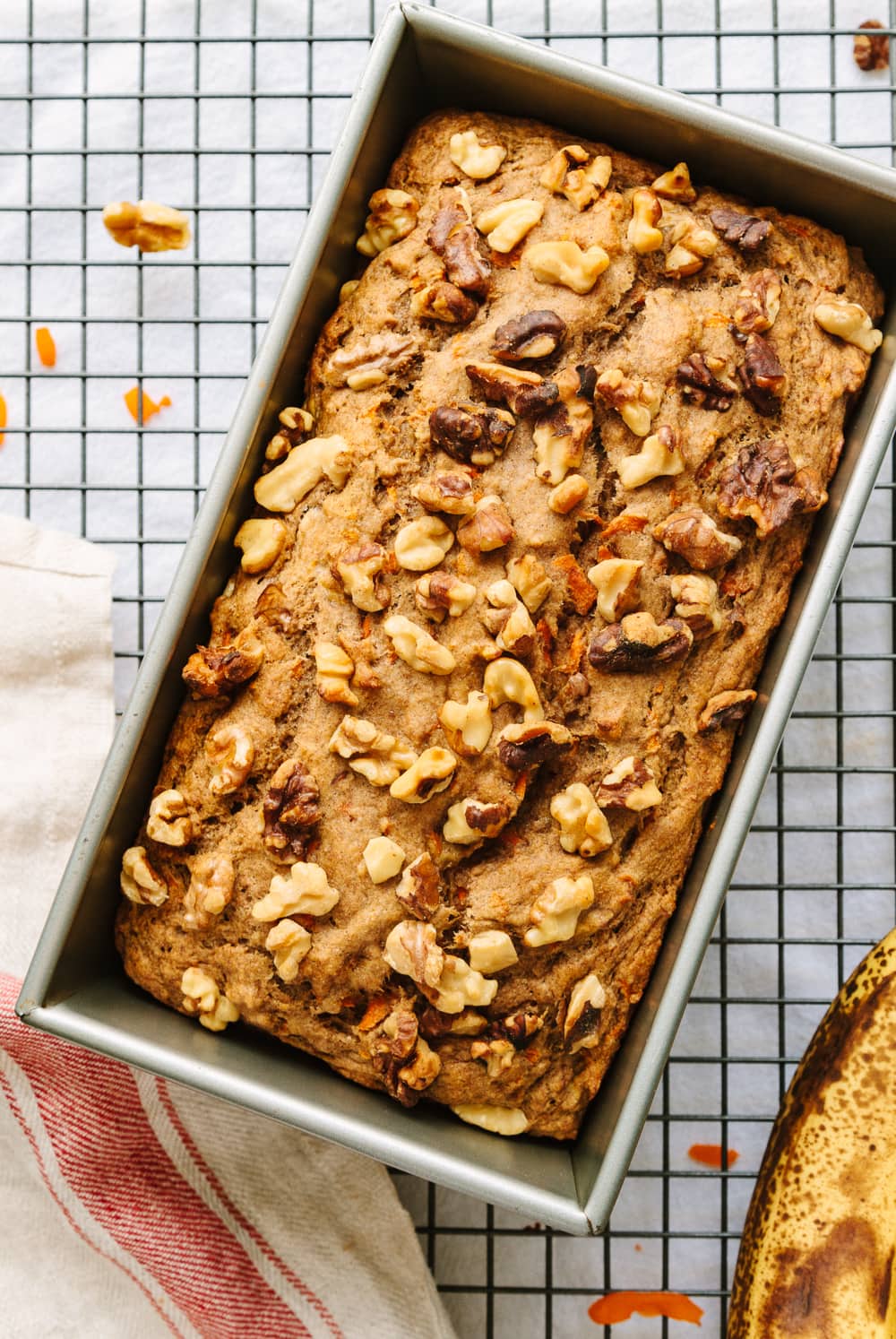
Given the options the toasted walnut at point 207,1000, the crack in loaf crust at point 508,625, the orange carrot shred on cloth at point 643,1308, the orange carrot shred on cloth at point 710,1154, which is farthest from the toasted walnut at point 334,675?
the orange carrot shred on cloth at point 643,1308

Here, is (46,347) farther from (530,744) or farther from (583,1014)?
(583,1014)

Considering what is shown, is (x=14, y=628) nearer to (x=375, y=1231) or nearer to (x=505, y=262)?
(x=505, y=262)

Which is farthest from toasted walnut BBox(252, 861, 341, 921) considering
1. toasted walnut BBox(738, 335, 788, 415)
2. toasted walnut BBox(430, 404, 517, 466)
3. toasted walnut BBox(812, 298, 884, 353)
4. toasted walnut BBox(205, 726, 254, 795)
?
toasted walnut BBox(812, 298, 884, 353)

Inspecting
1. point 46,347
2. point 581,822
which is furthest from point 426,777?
point 46,347

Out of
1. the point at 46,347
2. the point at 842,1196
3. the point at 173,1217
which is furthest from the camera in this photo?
the point at 46,347

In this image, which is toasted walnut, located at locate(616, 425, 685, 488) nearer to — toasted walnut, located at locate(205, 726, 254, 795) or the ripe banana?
toasted walnut, located at locate(205, 726, 254, 795)

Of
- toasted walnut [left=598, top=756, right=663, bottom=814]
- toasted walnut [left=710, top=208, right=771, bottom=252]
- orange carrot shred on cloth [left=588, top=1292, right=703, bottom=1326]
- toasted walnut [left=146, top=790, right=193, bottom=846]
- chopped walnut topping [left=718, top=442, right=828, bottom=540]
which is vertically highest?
toasted walnut [left=710, top=208, right=771, bottom=252]

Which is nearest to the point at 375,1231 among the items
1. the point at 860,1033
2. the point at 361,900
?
the point at 361,900

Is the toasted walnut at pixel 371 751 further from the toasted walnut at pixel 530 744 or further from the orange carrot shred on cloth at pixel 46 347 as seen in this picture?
the orange carrot shred on cloth at pixel 46 347
